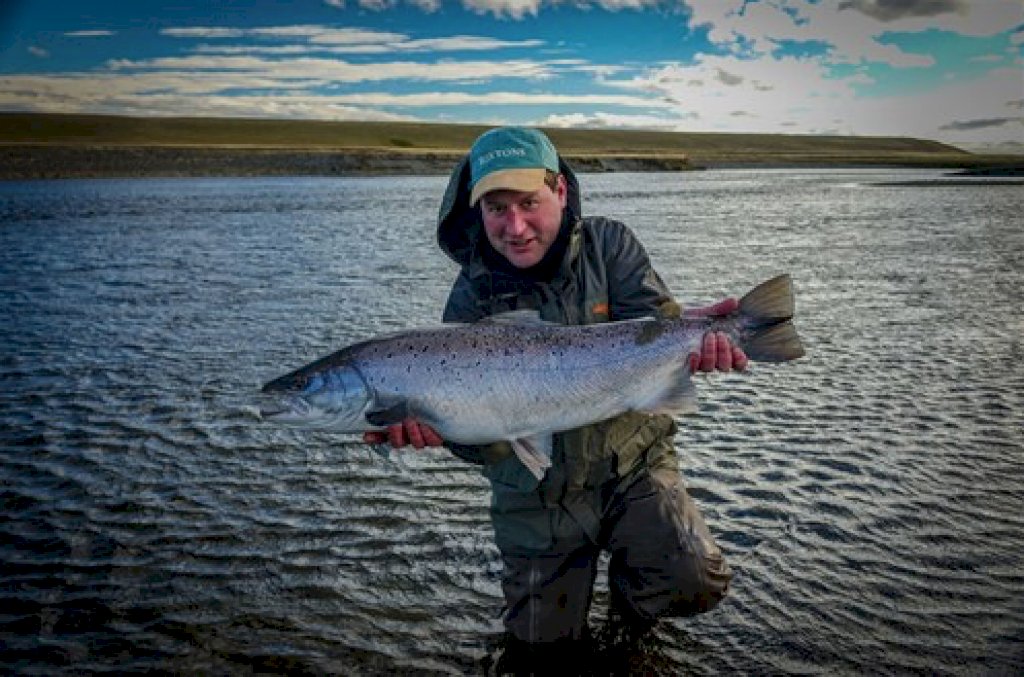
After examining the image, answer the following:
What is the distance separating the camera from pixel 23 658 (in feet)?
13.9

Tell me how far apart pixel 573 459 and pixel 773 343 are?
116cm

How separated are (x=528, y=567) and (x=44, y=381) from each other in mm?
7313

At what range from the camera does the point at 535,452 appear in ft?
13.3

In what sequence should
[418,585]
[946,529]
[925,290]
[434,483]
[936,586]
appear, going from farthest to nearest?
1. [925,290]
2. [434,483]
3. [946,529]
4. [418,585]
5. [936,586]

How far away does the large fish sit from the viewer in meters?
4.09

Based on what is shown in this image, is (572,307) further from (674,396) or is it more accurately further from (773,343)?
(773,343)

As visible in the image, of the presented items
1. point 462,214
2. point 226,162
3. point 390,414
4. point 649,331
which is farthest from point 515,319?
point 226,162

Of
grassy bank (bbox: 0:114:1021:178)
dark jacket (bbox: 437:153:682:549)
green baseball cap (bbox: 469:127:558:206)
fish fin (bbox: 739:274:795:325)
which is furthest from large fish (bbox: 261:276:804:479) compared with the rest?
grassy bank (bbox: 0:114:1021:178)

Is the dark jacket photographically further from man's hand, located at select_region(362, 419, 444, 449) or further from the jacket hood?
man's hand, located at select_region(362, 419, 444, 449)

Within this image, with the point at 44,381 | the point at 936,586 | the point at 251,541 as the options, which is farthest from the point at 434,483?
the point at 44,381

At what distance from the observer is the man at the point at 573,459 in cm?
420

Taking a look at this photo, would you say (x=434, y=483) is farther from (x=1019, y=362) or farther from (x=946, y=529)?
(x=1019, y=362)

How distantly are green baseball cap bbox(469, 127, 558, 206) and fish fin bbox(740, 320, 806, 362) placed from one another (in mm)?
1341

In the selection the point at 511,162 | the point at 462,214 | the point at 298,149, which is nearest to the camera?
the point at 511,162
